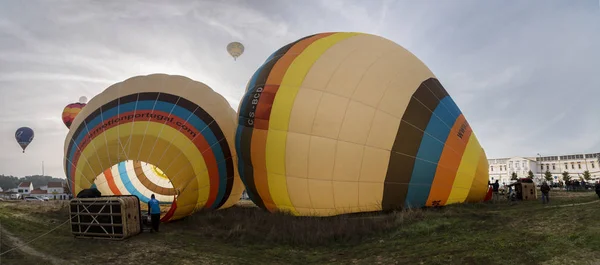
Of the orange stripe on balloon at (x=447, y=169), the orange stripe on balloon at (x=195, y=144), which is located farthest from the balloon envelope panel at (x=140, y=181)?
the orange stripe on balloon at (x=447, y=169)

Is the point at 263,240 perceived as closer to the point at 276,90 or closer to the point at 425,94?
the point at 276,90

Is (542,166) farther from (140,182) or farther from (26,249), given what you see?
(26,249)

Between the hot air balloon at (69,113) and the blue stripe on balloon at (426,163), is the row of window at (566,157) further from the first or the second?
the hot air balloon at (69,113)

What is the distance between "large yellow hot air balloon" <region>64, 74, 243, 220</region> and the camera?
33.8ft

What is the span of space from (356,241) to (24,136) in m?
39.0

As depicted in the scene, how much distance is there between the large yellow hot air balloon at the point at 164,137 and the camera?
1031cm

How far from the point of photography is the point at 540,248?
18.4 ft

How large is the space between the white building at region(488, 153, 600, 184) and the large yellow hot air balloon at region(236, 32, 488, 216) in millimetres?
70537

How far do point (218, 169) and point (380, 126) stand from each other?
5547 mm

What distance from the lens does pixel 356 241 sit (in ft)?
26.3

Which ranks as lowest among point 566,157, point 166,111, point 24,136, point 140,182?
point 566,157

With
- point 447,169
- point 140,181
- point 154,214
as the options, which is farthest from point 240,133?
point 140,181

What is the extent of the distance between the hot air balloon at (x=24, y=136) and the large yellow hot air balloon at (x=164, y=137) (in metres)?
30.6

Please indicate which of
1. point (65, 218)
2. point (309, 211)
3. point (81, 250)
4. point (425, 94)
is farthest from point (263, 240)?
point (65, 218)
